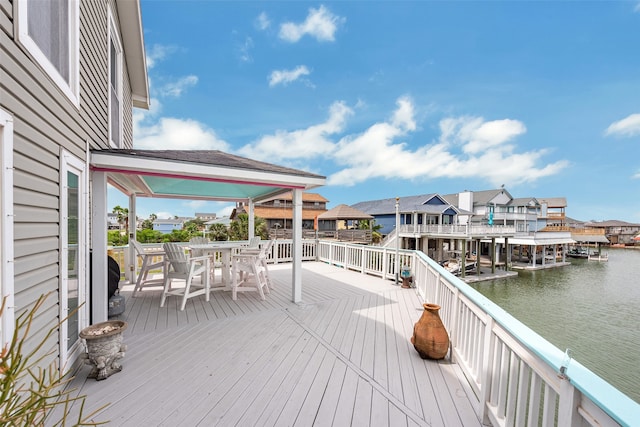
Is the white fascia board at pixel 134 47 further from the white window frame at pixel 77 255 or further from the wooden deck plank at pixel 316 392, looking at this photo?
the wooden deck plank at pixel 316 392

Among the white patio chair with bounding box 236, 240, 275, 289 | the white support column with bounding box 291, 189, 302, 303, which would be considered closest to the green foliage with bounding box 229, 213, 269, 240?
the white patio chair with bounding box 236, 240, 275, 289

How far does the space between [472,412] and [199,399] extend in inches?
85.1

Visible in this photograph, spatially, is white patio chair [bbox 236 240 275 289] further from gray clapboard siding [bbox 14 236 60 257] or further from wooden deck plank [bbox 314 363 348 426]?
gray clapboard siding [bbox 14 236 60 257]

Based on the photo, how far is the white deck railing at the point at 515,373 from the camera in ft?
3.30

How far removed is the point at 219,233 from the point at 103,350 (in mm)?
17716

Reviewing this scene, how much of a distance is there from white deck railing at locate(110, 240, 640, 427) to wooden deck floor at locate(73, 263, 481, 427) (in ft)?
0.83

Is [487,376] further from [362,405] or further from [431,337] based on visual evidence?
[362,405]

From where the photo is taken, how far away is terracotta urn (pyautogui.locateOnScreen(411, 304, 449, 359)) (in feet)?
8.73

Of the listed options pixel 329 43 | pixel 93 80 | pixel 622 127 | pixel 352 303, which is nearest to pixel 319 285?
pixel 352 303

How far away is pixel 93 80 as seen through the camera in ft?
11.0

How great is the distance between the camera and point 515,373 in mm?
1675

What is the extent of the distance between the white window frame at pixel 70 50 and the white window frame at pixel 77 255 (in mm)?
617

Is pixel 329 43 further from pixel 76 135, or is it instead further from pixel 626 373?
pixel 626 373

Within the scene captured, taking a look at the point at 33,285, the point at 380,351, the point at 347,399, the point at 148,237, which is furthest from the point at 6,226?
the point at 148,237
